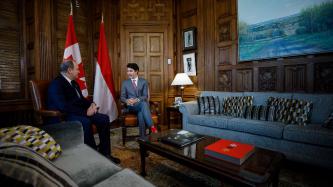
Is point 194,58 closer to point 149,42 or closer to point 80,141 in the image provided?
point 149,42

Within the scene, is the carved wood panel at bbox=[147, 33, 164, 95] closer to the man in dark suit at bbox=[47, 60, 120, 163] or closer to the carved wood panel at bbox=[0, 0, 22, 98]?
the man in dark suit at bbox=[47, 60, 120, 163]

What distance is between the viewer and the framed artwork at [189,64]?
440cm

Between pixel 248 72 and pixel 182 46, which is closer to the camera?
pixel 248 72

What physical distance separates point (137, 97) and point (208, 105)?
3.91 feet

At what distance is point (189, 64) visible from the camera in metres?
4.48

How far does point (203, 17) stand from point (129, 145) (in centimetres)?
291

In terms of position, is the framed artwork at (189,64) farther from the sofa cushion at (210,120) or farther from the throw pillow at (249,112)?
the throw pillow at (249,112)

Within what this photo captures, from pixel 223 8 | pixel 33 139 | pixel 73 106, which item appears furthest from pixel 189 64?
pixel 33 139

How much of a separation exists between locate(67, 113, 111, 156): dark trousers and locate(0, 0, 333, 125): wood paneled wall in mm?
1642

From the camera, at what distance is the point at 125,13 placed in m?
4.37

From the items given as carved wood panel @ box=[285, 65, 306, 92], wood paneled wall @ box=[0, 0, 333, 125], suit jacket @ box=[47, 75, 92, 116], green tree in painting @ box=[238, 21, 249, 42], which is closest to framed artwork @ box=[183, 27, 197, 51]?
wood paneled wall @ box=[0, 0, 333, 125]

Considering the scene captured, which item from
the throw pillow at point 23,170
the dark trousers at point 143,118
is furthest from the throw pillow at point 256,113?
the throw pillow at point 23,170

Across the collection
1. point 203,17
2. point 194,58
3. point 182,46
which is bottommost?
point 194,58

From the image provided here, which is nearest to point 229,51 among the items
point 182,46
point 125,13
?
point 182,46
